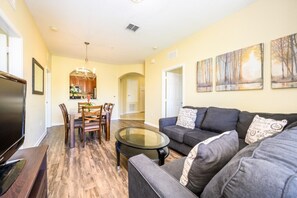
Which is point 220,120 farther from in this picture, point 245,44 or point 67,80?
point 67,80

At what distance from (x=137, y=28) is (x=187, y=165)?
3.04m

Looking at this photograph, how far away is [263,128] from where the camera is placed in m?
1.66

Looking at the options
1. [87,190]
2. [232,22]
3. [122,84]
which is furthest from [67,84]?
[232,22]

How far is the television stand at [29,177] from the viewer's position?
0.73m

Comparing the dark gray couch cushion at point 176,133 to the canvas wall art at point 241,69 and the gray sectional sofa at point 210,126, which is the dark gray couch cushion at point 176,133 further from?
the canvas wall art at point 241,69

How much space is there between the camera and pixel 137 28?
10.0ft

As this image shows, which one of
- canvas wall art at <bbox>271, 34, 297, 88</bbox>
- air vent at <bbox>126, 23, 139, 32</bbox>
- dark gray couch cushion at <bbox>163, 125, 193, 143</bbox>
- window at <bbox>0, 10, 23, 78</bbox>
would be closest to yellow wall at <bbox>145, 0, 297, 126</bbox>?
canvas wall art at <bbox>271, 34, 297, 88</bbox>

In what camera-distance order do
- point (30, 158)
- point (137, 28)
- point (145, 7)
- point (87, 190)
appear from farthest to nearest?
point (137, 28), point (145, 7), point (87, 190), point (30, 158)

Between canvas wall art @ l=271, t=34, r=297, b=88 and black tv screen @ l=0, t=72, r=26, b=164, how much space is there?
10.1 ft

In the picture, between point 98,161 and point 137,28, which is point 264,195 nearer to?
point 98,161

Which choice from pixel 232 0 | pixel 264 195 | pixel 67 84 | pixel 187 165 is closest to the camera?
pixel 264 195

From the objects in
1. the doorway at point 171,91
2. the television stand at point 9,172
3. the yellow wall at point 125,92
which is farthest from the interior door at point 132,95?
the television stand at point 9,172

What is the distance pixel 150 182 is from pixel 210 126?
1952 millimetres

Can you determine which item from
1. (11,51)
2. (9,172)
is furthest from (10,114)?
(11,51)
